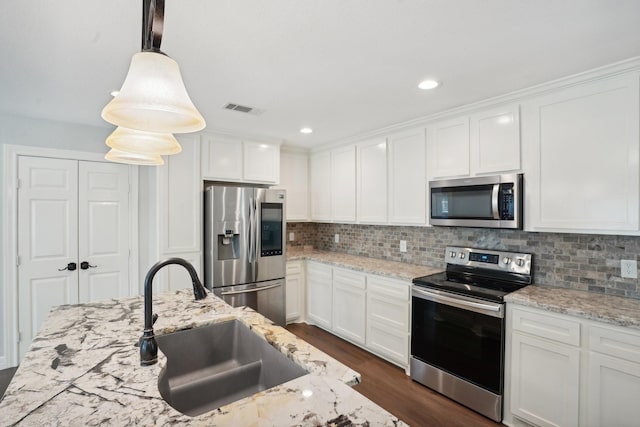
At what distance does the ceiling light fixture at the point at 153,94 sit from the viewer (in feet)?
2.95

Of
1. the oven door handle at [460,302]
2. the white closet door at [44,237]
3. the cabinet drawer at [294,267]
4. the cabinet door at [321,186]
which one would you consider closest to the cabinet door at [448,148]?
the oven door handle at [460,302]

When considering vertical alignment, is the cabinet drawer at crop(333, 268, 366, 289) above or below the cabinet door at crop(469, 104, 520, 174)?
below

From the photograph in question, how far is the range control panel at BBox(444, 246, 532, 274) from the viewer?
254 cm

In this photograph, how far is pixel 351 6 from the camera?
1408 millimetres

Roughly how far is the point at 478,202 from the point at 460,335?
41.6 inches

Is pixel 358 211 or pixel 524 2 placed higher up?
pixel 524 2

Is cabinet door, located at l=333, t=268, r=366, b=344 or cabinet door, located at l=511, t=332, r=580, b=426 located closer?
cabinet door, located at l=511, t=332, r=580, b=426

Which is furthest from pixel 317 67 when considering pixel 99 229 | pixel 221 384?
pixel 99 229

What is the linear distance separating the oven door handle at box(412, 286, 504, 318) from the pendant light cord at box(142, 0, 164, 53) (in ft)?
7.77

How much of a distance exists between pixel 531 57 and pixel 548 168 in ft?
2.64

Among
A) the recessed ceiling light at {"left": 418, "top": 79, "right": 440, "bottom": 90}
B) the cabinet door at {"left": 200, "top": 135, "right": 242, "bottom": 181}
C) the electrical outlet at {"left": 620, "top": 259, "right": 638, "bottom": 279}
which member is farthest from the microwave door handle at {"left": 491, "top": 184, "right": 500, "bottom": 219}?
the cabinet door at {"left": 200, "top": 135, "right": 242, "bottom": 181}

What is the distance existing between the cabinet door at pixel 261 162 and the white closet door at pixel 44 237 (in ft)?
5.75

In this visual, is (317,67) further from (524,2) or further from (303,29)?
(524,2)

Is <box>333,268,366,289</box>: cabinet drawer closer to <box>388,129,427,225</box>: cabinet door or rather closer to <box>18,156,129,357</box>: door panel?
<box>388,129,427,225</box>: cabinet door
